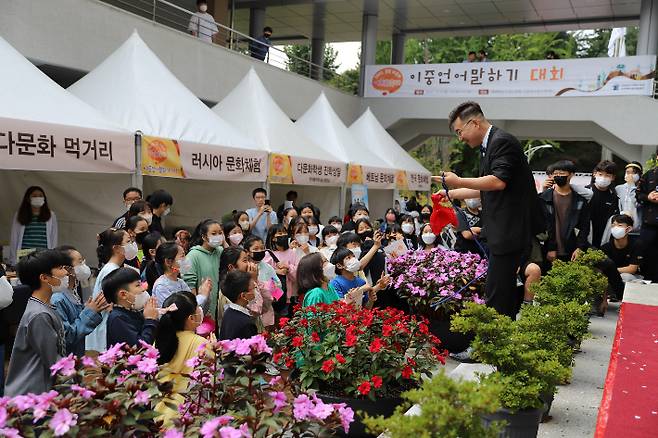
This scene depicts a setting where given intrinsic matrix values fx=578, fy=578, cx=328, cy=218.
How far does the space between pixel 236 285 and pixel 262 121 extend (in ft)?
21.4

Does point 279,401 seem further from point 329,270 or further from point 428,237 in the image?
point 428,237

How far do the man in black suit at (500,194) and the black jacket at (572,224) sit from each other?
6.71 feet

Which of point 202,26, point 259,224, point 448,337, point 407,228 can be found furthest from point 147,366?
point 202,26

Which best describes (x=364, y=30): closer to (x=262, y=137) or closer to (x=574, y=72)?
(x=574, y=72)

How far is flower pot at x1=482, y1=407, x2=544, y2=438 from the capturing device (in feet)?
8.37

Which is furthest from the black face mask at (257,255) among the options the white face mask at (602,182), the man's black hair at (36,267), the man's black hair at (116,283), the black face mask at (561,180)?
the white face mask at (602,182)

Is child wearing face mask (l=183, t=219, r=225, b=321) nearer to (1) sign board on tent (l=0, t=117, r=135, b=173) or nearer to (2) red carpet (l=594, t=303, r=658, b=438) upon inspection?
(1) sign board on tent (l=0, t=117, r=135, b=173)

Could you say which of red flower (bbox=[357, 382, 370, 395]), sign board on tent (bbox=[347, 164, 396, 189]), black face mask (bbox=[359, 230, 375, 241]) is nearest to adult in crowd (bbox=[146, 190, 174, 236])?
black face mask (bbox=[359, 230, 375, 241])

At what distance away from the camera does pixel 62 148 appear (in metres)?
5.97

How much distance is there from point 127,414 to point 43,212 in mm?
5756

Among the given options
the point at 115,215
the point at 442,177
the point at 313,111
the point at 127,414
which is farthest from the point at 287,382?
the point at 313,111

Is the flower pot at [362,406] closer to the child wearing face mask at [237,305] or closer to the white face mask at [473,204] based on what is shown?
the child wearing face mask at [237,305]

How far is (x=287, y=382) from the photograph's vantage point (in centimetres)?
230

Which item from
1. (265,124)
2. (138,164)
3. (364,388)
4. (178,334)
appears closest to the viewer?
(364,388)
